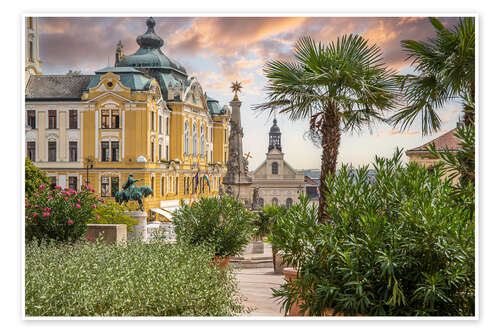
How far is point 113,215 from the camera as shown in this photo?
938 cm

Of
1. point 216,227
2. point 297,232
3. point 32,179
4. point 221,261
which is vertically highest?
point 32,179

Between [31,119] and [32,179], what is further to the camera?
[31,119]

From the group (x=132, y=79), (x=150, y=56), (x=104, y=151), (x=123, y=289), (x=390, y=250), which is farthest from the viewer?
(x=132, y=79)

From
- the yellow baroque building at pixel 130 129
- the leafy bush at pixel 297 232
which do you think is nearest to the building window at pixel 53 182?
the yellow baroque building at pixel 130 129

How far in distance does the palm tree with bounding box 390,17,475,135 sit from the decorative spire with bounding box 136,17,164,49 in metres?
3.17

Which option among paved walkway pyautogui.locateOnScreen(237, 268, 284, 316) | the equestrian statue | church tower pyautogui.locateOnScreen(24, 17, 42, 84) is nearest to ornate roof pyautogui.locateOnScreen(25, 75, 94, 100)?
church tower pyautogui.locateOnScreen(24, 17, 42, 84)

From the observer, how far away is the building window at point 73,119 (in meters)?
8.94

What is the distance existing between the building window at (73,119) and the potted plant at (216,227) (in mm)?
2686

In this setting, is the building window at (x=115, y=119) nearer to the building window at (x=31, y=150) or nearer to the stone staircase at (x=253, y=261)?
the building window at (x=31, y=150)

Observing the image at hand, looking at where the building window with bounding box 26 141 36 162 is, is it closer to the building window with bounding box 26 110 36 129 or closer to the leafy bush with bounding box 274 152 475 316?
the building window with bounding box 26 110 36 129

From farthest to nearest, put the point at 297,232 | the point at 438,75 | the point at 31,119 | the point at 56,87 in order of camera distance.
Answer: the point at 31,119 → the point at 56,87 → the point at 438,75 → the point at 297,232

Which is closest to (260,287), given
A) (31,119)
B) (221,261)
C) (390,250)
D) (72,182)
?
(221,261)

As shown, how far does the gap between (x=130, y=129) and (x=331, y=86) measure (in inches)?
175

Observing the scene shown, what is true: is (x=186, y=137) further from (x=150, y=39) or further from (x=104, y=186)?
(x=150, y=39)
